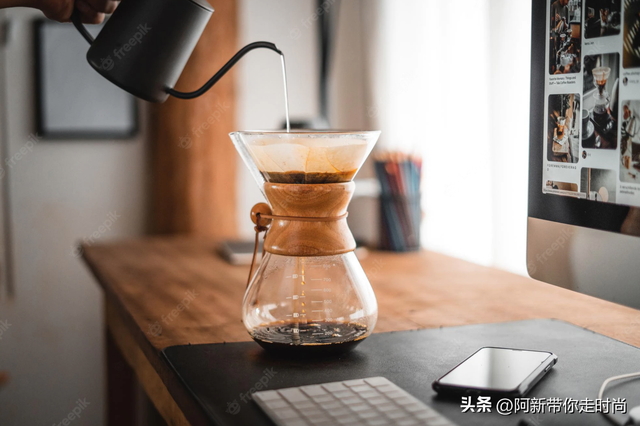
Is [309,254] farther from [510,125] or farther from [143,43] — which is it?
[510,125]

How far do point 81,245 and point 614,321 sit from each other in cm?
137

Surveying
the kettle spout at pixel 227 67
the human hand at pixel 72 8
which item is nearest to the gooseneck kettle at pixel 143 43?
the kettle spout at pixel 227 67

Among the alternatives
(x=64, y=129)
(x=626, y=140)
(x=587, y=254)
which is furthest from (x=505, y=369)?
(x=64, y=129)

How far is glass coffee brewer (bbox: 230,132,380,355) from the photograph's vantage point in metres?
0.81

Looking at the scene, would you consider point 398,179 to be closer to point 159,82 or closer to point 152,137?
point 159,82

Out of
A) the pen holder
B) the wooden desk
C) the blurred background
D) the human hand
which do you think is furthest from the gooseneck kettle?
the blurred background

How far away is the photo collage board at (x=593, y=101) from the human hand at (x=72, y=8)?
0.74 metres

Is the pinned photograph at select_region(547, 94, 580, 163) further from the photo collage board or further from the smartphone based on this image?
the smartphone

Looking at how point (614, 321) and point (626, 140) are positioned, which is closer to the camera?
point (626, 140)

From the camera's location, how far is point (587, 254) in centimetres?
75

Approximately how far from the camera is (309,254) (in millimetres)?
822

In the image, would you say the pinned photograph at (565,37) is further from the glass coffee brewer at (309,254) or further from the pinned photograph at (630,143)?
the glass coffee brewer at (309,254)

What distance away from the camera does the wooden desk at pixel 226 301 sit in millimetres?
965

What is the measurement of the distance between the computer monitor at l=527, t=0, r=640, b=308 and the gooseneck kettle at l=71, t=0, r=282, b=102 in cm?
37
